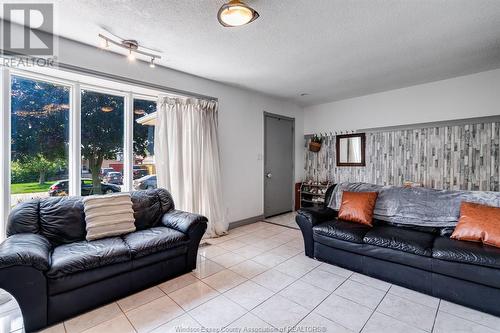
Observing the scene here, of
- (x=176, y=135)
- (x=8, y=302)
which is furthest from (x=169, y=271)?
(x=176, y=135)

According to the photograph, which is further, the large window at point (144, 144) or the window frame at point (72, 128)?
the large window at point (144, 144)

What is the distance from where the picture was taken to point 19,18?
90.3 inches

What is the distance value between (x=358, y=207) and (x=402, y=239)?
2.29 feet

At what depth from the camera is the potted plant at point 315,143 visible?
5.55m

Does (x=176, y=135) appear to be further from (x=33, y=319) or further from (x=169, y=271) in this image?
(x=33, y=319)

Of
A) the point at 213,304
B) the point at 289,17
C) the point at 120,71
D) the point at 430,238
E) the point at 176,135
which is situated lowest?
the point at 213,304

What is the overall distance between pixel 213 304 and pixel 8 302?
184 centimetres

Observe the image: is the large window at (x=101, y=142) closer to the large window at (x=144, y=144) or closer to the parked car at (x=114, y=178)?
the parked car at (x=114, y=178)

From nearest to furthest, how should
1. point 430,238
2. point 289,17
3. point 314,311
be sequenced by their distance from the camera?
point 314,311
point 289,17
point 430,238

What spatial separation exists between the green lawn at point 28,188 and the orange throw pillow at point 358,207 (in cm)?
374

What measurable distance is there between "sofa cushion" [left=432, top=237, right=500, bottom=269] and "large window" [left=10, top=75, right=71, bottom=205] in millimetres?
4229

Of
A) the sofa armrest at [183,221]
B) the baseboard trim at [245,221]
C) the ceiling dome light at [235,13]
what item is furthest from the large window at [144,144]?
the ceiling dome light at [235,13]

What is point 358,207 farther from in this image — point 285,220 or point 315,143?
point 315,143

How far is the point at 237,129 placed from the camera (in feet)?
14.8
